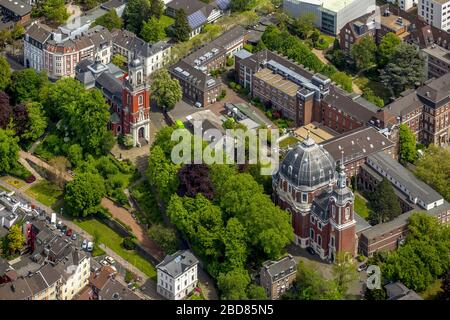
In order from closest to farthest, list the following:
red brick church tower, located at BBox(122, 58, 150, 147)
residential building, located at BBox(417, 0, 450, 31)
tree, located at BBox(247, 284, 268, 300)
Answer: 1. tree, located at BBox(247, 284, 268, 300)
2. red brick church tower, located at BBox(122, 58, 150, 147)
3. residential building, located at BBox(417, 0, 450, 31)

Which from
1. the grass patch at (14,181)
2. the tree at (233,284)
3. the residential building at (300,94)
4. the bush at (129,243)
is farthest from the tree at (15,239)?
the residential building at (300,94)

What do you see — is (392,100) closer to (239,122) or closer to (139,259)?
(239,122)

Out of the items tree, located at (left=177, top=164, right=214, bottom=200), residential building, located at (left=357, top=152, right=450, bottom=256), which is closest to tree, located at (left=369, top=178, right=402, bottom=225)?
residential building, located at (left=357, top=152, right=450, bottom=256)

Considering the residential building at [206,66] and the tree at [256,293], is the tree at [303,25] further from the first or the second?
the tree at [256,293]

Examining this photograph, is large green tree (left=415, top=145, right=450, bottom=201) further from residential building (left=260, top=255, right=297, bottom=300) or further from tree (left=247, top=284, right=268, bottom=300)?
tree (left=247, top=284, right=268, bottom=300)

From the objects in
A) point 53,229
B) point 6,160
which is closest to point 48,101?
point 6,160

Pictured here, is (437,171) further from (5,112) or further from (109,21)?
(109,21)

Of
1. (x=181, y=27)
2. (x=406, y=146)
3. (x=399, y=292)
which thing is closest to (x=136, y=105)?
(x=181, y=27)
